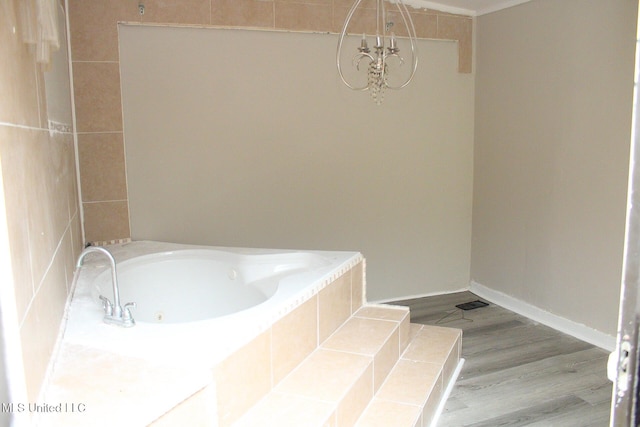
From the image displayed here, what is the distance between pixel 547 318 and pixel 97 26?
3.31 meters

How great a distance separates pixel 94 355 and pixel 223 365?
1.33ft

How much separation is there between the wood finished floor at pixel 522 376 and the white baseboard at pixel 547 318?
48 millimetres

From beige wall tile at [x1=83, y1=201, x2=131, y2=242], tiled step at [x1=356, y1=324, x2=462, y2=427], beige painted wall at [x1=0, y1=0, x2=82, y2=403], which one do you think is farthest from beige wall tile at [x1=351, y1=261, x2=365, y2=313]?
beige wall tile at [x1=83, y1=201, x2=131, y2=242]

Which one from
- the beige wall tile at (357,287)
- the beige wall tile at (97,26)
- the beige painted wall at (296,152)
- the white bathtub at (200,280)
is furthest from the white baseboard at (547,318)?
the beige wall tile at (97,26)

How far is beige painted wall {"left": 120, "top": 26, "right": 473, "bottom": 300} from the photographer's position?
3.16 meters

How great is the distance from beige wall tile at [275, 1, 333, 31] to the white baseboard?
7.47 ft

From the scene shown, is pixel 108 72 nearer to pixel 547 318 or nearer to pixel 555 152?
pixel 555 152

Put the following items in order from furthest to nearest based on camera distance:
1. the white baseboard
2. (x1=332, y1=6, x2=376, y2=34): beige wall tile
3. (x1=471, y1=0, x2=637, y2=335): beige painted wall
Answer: (x1=332, y1=6, x2=376, y2=34): beige wall tile, the white baseboard, (x1=471, y1=0, x2=637, y2=335): beige painted wall

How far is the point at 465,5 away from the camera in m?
3.73

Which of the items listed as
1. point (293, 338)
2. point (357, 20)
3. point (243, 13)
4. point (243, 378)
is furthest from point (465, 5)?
point (243, 378)

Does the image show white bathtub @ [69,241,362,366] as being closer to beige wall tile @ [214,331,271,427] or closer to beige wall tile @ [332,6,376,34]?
beige wall tile @ [214,331,271,427]

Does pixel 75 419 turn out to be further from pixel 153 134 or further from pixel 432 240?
pixel 432 240

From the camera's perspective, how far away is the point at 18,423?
1044mm

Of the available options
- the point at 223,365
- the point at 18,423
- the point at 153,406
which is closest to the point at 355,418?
the point at 223,365
